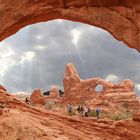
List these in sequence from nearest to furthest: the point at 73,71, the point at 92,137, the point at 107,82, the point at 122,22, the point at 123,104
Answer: the point at 122,22 → the point at 92,137 → the point at 123,104 → the point at 107,82 → the point at 73,71

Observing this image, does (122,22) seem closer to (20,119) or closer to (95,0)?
(95,0)

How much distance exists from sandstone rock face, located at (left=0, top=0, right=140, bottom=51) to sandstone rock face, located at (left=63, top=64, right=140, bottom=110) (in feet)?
114

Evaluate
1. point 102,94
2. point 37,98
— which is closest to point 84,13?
point 37,98

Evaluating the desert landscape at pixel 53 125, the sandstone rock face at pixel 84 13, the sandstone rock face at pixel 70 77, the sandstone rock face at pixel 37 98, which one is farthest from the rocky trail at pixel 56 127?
the sandstone rock face at pixel 70 77

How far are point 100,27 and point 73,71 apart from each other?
4685 cm

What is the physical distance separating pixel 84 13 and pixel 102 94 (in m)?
41.7

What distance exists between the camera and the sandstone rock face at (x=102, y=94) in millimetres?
57531

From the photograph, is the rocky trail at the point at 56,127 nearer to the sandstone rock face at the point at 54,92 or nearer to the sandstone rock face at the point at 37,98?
the sandstone rock face at the point at 37,98

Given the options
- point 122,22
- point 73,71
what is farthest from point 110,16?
point 73,71

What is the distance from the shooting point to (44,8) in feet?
69.8

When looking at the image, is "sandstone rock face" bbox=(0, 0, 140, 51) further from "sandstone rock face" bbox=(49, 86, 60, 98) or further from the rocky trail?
"sandstone rock face" bbox=(49, 86, 60, 98)

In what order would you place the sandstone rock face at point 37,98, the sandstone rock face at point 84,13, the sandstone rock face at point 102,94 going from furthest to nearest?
the sandstone rock face at point 102,94
the sandstone rock face at point 37,98
the sandstone rock face at point 84,13

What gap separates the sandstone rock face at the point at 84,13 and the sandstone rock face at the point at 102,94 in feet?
114

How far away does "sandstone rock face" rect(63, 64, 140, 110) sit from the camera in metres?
57.5
